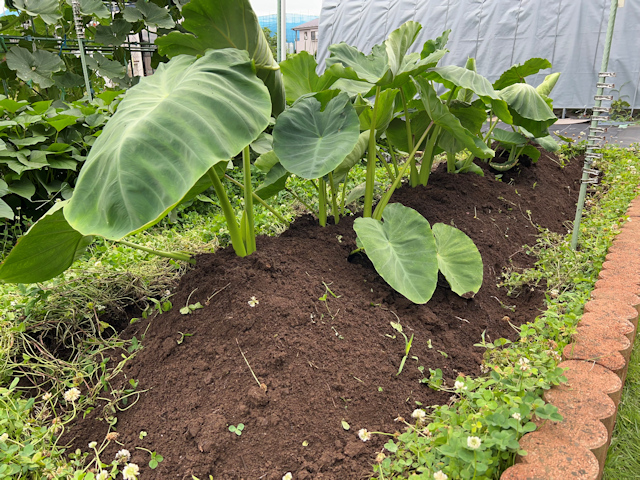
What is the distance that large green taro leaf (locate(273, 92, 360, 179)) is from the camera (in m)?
1.45

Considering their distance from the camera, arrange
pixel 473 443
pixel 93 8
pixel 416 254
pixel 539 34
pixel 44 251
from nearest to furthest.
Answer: pixel 473 443 → pixel 44 251 → pixel 416 254 → pixel 93 8 → pixel 539 34

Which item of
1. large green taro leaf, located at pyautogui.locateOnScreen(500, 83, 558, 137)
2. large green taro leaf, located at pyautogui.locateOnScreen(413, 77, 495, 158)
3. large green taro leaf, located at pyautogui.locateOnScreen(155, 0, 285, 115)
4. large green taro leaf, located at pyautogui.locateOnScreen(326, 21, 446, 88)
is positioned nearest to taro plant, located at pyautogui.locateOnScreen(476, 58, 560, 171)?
large green taro leaf, located at pyautogui.locateOnScreen(500, 83, 558, 137)

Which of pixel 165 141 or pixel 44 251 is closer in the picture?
pixel 165 141

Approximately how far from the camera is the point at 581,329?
1.41 metres

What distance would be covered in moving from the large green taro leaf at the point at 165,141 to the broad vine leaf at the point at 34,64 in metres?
2.87

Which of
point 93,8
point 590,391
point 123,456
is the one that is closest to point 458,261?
point 590,391

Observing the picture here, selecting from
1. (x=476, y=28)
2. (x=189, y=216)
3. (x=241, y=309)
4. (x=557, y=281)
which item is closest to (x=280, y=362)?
(x=241, y=309)

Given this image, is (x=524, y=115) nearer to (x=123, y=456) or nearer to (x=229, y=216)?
(x=229, y=216)

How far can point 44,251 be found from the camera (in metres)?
1.39

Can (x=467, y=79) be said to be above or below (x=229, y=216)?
above

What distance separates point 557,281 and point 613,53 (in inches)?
283

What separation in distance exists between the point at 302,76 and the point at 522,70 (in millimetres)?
1689

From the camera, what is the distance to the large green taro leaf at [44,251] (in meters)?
1.29

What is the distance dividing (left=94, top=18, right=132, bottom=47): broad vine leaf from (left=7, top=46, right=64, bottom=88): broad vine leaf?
48 centimetres
